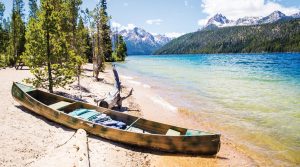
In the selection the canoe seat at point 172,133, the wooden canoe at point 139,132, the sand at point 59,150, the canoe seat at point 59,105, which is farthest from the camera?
the canoe seat at point 59,105

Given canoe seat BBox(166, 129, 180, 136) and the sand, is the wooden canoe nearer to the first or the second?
canoe seat BBox(166, 129, 180, 136)

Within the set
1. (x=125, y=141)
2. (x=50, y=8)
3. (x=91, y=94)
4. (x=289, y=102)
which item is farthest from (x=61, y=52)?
(x=289, y=102)

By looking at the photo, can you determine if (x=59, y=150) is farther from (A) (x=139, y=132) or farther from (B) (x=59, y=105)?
(B) (x=59, y=105)

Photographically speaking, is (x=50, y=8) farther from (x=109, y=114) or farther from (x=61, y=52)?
(x=109, y=114)

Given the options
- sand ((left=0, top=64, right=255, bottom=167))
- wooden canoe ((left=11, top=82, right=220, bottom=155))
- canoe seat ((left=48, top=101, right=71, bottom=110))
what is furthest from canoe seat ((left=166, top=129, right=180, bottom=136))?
canoe seat ((left=48, top=101, right=71, bottom=110))

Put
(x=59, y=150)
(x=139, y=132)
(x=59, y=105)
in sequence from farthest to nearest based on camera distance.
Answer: (x=59, y=105), (x=139, y=132), (x=59, y=150)

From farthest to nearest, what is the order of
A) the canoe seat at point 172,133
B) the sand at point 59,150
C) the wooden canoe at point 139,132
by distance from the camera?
1. the canoe seat at point 172,133
2. the wooden canoe at point 139,132
3. the sand at point 59,150

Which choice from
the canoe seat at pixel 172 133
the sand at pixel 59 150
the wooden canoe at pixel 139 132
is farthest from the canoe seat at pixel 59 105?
the canoe seat at pixel 172 133

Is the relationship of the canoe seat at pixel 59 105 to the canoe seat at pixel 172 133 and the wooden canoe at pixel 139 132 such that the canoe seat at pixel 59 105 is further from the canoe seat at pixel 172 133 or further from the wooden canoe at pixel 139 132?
the canoe seat at pixel 172 133

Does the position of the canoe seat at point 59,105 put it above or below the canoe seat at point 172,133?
above

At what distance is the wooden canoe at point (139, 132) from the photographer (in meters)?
12.6

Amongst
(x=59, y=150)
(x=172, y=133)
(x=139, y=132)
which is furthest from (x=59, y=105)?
(x=172, y=133)

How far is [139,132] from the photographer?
43.7 ft

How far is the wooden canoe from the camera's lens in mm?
12555
